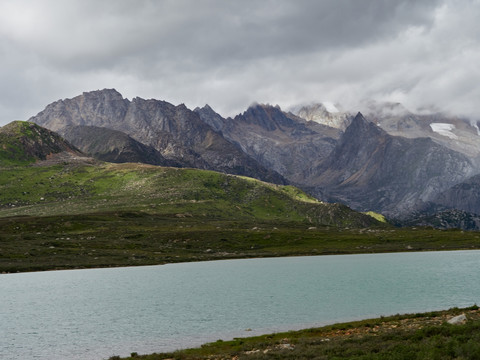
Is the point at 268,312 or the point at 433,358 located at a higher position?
the point at 433,358

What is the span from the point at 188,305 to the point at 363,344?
129 feet

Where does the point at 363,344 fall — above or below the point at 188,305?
above

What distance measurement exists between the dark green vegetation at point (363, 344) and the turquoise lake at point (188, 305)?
217 inches

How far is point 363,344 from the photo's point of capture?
3391cm

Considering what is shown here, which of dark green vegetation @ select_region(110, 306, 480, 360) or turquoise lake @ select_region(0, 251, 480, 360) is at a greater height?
dark green vegetation @ select_region(110, 306, 480, 360)

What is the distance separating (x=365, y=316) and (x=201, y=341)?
22.4m

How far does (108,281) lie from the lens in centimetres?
10712

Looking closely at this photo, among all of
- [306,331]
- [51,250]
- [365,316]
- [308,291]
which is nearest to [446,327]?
[306,331]

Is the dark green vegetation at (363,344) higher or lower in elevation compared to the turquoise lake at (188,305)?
higher

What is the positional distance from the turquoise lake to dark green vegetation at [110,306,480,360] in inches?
217

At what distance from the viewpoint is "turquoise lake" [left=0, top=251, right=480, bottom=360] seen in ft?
153

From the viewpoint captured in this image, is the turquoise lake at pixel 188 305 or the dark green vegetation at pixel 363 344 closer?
the dark green vegetation at pixel 363 344

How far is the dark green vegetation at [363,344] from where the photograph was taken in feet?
94.5

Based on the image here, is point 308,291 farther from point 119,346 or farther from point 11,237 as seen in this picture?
point 11,237
